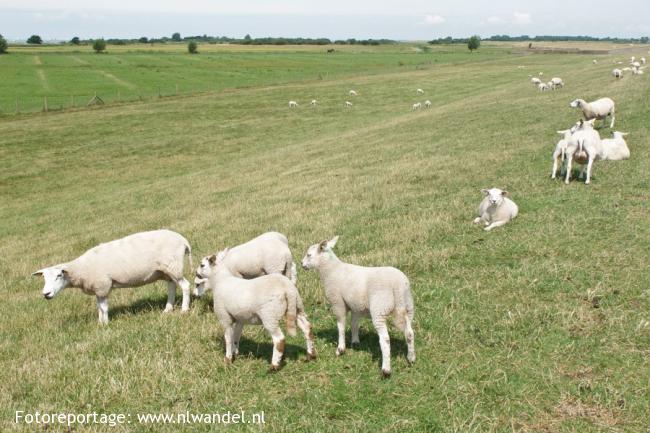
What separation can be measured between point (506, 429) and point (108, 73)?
9838 centimetres

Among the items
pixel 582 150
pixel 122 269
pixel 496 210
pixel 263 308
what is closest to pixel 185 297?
pixel 122 269

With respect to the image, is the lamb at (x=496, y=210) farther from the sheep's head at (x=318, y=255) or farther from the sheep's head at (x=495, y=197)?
the sheep's head at (x=318, y=255)

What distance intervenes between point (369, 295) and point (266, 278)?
1.40 metres

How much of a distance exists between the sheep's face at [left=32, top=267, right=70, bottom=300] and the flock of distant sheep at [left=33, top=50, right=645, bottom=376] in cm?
2

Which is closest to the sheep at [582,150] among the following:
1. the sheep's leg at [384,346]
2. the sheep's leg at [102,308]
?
the sheep's leg at [384,346]

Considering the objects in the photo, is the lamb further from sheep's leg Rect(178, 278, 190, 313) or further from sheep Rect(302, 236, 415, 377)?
sheep's leg Rect(178, 278, 190, 313)

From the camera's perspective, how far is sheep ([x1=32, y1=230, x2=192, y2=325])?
9.34 metres

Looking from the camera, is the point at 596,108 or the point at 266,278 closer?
the point at 266,278

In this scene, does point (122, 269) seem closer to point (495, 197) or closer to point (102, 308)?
point (102, 308)

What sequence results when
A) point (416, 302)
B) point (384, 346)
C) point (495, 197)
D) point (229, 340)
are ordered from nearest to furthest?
point (384, 346) < point (229, 340) < point (416, 302) < point (495, 197)

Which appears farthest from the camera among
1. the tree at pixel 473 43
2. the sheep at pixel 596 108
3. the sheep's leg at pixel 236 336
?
the tree at pixel 473 43

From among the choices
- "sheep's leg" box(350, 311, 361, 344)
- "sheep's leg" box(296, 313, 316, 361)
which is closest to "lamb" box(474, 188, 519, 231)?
"sheep's leg" box(350, 311, 361, 344)

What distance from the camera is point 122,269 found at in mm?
9445

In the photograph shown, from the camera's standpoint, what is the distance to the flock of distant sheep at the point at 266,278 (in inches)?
259
